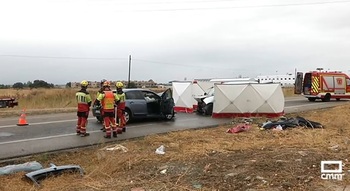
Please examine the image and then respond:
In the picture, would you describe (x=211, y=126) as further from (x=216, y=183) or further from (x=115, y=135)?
(x=216, y=183)

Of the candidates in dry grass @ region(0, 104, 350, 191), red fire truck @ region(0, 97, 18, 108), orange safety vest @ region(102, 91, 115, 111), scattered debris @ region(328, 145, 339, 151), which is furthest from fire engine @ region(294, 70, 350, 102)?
scattered debris @ region(328, 145, 339, 151)

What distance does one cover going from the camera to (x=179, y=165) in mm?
6898

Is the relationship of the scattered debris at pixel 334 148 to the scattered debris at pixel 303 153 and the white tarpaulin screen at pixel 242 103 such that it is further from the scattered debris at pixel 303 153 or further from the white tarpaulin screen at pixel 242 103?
the white tarpaulin screen at pixel 242 103

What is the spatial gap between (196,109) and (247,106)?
3.46 meters

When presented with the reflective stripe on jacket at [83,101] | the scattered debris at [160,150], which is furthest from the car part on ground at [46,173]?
the reflective stripe on jacket at [83,101]

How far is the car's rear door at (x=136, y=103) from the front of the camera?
15000mm

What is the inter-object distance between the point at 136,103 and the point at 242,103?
5.38 metres

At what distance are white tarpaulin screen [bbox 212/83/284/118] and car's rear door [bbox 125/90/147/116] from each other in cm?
393

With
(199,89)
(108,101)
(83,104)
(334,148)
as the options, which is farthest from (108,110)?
(199,89)

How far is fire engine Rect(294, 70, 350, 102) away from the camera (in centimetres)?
2980

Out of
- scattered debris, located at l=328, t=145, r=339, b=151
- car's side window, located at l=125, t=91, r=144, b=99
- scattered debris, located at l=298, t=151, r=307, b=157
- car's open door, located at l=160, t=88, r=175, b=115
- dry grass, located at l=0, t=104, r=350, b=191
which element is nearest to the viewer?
dry grass, located at l=0, t=104, r=350, b=191

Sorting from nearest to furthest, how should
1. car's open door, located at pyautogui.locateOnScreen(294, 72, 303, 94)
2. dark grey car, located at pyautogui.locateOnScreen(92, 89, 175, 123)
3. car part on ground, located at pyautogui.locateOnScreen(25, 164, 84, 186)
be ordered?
car part on ground, located at pyautogui.locateOnScreen(25, 164, 84, 186), dark grey car, located at pyautogui.locateOnScreen(92, 89, 175, 123), car's open door, located at pyautogui.locateOnScreen(294, 72, 303, 94)

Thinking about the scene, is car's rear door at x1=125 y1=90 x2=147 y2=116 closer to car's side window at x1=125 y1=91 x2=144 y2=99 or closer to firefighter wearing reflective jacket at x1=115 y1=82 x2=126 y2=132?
car's side window at x1=125 y1=91 x2=144 y2=99

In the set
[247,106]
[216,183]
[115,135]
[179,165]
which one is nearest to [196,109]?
[247,106]
